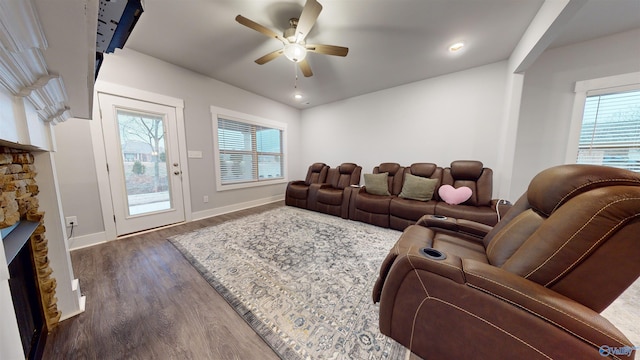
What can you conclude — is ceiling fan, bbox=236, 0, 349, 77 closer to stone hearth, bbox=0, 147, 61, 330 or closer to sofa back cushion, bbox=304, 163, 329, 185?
stone hearth, bbox=0, 147, 61, 330

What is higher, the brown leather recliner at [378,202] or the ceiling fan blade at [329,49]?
the ceiling fan blade at [329,49]

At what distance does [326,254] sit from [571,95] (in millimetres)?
3546

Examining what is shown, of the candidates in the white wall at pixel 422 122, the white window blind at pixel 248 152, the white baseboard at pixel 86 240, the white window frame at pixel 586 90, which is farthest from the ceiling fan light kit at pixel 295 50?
the white window frame at pixel 586 90

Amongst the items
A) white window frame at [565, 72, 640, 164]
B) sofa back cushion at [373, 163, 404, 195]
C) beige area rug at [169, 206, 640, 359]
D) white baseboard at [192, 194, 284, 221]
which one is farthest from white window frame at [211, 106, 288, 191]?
white window frame at [565, 72, 640, 164]

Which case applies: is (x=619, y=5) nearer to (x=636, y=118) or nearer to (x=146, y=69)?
(x=636, y=118)

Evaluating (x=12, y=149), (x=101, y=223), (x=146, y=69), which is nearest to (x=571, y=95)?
(x=12, y=149)

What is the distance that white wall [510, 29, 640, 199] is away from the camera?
2.04 m

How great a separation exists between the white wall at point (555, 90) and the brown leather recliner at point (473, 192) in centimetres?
48

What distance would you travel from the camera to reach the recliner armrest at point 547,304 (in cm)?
60

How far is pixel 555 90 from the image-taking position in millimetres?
2350

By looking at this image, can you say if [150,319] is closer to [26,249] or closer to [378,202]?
[26,249]

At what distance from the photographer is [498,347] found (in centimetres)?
75

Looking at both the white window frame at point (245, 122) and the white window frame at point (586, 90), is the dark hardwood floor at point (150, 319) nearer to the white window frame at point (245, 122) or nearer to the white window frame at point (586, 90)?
the white window frame at point (245, 122)

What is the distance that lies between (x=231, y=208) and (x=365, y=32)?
3.47 m
